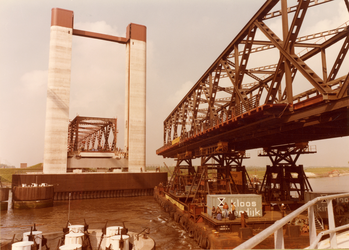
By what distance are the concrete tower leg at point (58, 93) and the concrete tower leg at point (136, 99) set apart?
17506mm

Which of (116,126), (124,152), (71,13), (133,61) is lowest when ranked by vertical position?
(124,152)

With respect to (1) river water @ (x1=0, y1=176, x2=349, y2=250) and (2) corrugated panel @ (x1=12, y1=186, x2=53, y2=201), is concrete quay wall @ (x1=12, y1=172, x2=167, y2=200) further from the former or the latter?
(2) corrugated panel @ (x1=12, y1=186, x2=53, y2=201)

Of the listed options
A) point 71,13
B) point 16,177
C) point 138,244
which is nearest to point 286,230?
point 138,244

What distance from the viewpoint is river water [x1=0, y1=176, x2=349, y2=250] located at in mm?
31969

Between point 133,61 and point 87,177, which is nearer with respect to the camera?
point 87,177

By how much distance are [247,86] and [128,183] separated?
4248cm

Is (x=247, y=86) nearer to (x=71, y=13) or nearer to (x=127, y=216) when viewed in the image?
(x=127, y=216)

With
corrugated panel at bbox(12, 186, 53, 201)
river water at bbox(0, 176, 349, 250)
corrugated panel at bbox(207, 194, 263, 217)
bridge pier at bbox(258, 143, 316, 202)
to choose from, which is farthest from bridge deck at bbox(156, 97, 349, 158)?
corrugated panel at bbox(12, 186, 53, 201)

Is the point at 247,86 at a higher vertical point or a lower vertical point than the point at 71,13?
lower

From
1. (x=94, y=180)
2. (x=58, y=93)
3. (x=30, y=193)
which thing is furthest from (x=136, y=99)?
(x=30, y=193)

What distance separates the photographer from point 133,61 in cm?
8088

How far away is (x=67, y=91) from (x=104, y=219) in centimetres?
4158

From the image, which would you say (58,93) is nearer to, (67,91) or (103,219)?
(67,91)


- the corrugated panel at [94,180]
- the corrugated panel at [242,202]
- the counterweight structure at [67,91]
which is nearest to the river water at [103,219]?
the corrugated panel at [242,202]
